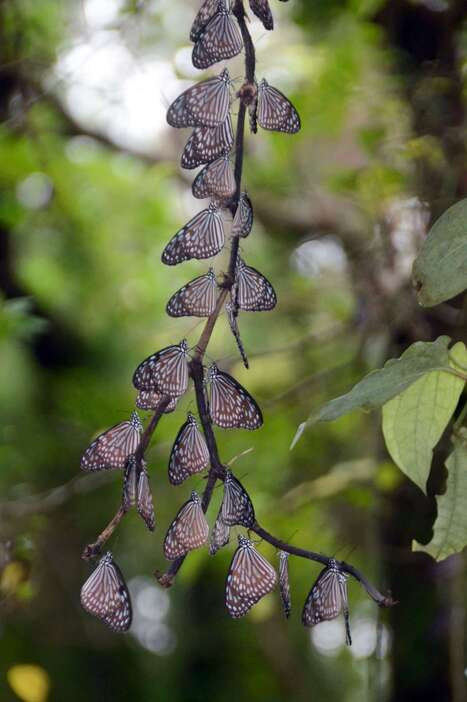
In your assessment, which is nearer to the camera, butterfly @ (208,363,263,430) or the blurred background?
butterfly @ (208,363,263,430)

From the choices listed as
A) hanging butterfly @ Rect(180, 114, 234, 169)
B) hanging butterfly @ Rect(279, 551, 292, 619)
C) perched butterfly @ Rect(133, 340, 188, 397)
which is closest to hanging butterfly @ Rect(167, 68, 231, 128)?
hanging butterfly @ Rect(180, 114, 234, 169)

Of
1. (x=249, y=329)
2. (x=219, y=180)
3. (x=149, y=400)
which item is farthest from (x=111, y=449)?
(x=249, y=329)

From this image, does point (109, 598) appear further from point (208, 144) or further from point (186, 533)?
point (208, 144)

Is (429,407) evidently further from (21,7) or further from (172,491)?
(172,491)

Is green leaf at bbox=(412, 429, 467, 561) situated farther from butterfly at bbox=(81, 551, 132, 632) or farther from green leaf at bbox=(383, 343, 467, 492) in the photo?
butterfly at bbox=(81, 551, 132, 632)

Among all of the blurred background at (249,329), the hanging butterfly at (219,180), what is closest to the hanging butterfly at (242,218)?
the hanging butterfly at (219,180)

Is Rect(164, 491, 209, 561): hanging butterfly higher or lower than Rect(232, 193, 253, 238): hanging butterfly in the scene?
lower

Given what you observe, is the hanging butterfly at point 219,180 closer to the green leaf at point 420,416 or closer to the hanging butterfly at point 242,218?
the hanging butterfly at point 242,218
